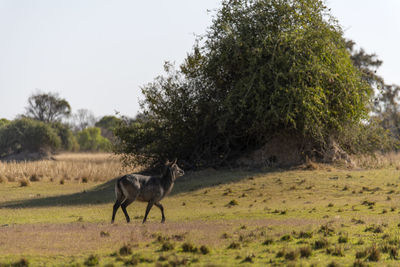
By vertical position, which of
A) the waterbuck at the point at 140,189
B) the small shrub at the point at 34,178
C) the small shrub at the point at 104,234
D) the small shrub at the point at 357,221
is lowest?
the small shrub at the point at 357,221

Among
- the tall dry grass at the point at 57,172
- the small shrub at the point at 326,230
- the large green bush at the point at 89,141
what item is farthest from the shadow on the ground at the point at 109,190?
the large green bush at the point at 89,141

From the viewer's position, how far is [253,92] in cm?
2719

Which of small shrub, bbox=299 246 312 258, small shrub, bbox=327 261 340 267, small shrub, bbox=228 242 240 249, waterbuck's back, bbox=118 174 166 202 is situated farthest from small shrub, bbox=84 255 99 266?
waterbuck's back, bbox=118 174 166 202

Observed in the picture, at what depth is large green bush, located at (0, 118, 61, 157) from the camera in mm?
66375

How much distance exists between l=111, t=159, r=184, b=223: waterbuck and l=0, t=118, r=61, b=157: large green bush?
5347cm

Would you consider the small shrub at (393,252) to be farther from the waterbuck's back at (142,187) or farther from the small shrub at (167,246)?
the waterbuck's back at (142,187)

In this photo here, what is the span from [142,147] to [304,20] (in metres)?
11.7

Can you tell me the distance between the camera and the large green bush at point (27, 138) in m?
66.4

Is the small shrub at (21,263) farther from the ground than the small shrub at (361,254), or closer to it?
farther from the ground

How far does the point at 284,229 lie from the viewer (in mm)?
13516

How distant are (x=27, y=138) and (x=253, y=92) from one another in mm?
46270

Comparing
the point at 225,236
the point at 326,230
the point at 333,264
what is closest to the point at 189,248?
the point at 225,236

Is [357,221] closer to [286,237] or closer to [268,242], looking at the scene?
[286,237]

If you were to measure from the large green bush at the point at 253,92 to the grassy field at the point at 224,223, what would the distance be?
2.28 metres
